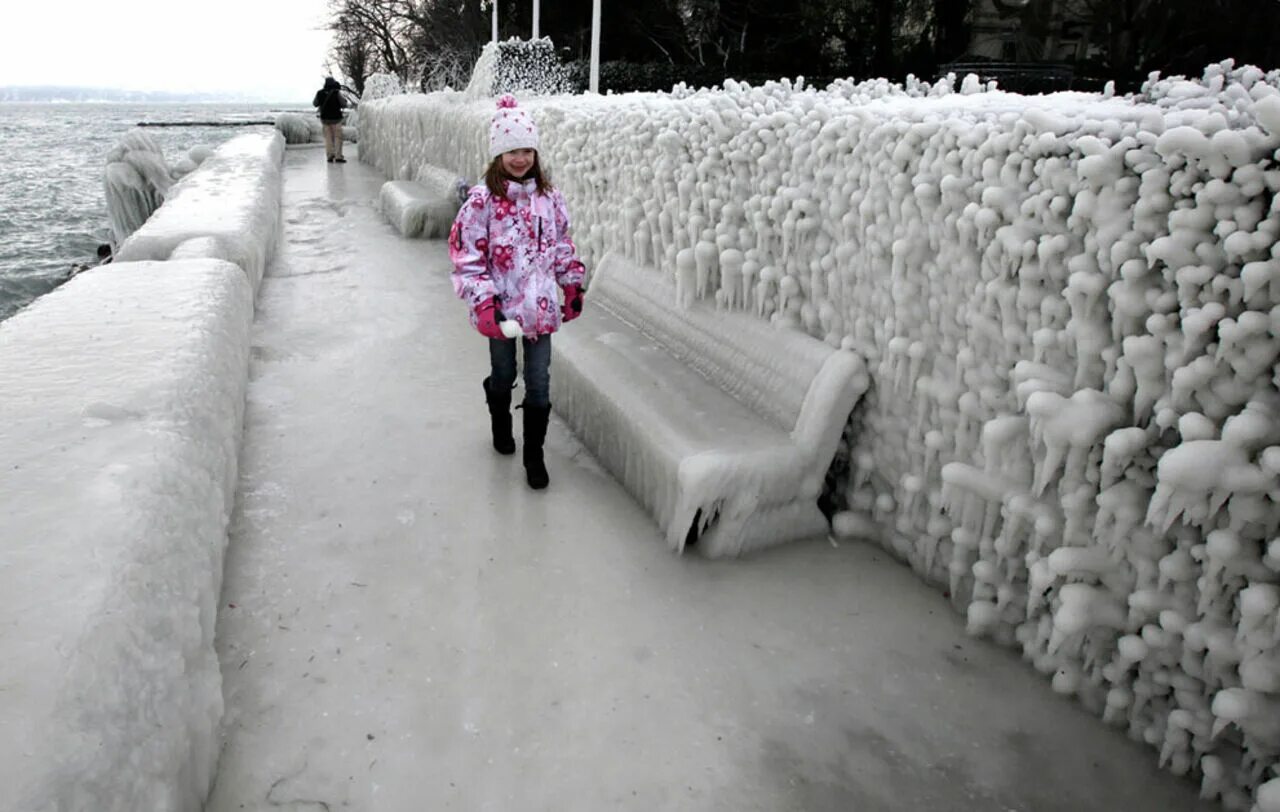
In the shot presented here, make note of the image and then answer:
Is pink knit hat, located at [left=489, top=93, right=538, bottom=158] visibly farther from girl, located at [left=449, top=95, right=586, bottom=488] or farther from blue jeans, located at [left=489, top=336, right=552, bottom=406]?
blue jeans, located at [left=489, top=336, right=552, bottom=406]

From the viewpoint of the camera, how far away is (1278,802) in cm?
158

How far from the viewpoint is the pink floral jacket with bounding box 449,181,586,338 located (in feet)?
10.1

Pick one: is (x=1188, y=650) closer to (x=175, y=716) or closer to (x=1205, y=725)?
(x=1205, y=725)

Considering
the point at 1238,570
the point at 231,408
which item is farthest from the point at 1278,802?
the point at 231,408

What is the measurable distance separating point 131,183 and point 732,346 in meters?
11.6

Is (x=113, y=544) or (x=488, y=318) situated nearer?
(x=113, y=544)

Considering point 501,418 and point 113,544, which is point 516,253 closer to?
point 501,418

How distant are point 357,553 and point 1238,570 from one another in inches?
99.1

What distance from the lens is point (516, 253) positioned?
3.13 meters

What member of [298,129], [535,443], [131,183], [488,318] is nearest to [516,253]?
[488,318]

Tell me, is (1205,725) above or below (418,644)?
above

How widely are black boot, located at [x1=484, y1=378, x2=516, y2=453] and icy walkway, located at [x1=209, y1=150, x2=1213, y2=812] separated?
0.35 feet

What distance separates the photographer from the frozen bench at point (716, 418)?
279 cm

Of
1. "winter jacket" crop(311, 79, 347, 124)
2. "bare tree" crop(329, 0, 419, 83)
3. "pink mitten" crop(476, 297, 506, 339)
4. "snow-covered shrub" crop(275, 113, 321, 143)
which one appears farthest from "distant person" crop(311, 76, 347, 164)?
"bare tree" crop(329, 0, 419, 83)
